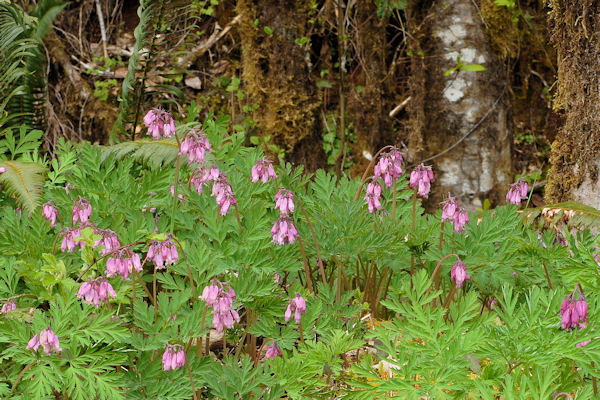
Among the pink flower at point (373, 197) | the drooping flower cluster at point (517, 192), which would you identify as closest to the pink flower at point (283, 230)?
the pink flower at point (373, 197)

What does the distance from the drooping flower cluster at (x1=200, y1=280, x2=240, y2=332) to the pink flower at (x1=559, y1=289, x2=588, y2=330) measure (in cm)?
92

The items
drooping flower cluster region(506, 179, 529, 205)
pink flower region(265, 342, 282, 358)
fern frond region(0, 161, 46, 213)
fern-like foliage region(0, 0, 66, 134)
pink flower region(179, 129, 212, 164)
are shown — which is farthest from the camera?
fern-like foliage region(0, 0, 66, 134)

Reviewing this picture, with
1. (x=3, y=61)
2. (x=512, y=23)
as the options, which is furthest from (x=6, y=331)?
(x=512, y=23)

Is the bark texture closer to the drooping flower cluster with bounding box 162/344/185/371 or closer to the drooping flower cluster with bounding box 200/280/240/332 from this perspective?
the drooping flower cluster with bounding box 200/280/240/332

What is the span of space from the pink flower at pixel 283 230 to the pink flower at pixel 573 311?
2.91 ft

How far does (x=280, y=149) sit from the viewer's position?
19.8ft

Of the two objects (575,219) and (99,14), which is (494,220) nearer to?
(575,219)

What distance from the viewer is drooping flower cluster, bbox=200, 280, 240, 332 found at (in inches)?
71.6

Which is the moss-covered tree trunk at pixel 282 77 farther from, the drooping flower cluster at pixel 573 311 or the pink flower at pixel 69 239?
the drooping flower cluster at pixel 573 311

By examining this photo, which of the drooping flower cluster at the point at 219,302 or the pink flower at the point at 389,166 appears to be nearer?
the drooping flower cluster at the point at 219,302

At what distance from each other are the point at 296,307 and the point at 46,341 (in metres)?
0.75

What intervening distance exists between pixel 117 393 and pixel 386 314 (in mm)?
1239

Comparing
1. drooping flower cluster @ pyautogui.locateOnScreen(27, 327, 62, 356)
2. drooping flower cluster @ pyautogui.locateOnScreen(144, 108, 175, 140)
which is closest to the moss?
drooping flower cluster @ pyautogui.locateOnScreen(144, 108, 175, 140)

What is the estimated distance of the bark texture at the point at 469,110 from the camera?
18.7ft
